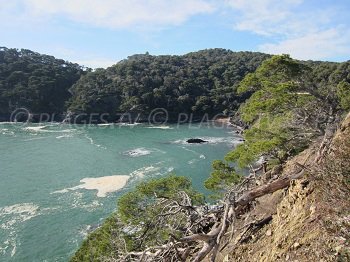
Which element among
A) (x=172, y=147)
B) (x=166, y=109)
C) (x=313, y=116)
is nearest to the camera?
(x=313, y=116)

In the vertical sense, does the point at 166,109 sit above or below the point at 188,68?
below

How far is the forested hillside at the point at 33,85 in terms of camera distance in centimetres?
9369

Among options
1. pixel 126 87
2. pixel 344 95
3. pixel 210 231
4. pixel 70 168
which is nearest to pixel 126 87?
pixel 126 87

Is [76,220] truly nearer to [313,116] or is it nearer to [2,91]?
[313,116]

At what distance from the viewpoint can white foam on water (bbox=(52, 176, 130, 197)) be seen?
33.6 metres

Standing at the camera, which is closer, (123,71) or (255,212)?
(255,212)

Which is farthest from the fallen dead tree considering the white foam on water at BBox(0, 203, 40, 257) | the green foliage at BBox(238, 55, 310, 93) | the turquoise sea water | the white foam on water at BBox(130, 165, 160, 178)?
the white foam on water at BBox(130, 165, 160, 178)

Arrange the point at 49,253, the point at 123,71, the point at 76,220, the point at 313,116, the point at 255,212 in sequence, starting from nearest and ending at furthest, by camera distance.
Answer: the point at 255,212, the point at 313,116, the point at 49,253, the point at 76,220, the point at 123,71

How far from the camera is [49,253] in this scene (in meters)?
23.4

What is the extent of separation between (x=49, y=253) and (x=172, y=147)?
→ 31.8 meters

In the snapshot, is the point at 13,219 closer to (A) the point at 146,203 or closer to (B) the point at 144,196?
(A) the point at 146,203

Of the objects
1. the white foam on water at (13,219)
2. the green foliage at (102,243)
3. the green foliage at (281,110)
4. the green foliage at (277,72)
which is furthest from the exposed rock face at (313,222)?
the white foam on water at (13,219)

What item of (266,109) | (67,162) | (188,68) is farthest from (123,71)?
(266,109)

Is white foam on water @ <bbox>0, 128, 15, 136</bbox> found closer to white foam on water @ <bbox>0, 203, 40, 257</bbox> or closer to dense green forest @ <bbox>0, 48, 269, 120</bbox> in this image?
dense green forest @ <bbox>0, 48, 269, 120</bbox>
